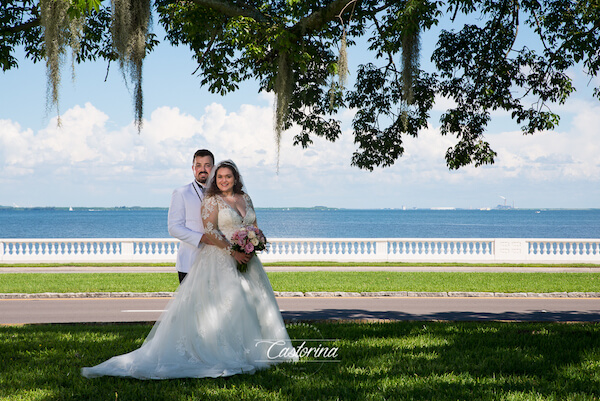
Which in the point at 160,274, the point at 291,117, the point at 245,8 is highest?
the point at 245,8

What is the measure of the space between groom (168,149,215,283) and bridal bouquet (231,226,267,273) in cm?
36

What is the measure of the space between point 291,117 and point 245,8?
2.50 m

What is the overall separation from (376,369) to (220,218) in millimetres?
2127

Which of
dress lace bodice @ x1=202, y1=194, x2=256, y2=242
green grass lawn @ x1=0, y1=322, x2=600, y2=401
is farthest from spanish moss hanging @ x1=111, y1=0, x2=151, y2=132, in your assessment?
green grass lawn @ x1=0, y1=322, x2=600, y2=401

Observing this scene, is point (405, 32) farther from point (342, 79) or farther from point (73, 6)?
point (73, 6)

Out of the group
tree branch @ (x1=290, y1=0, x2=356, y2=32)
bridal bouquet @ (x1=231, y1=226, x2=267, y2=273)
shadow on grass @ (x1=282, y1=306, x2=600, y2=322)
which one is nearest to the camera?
bridal bouquet @ (x1=231, y1=226, x2=267, y2=273)

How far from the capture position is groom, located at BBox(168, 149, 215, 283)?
217 inches

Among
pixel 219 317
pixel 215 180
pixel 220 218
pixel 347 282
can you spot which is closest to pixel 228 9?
pixel 215 180

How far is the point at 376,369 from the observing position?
5184 millimetres

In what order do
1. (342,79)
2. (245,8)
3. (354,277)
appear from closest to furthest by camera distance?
(342,79) < (245,8) < (354,277)

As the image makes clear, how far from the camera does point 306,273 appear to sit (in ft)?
54.1

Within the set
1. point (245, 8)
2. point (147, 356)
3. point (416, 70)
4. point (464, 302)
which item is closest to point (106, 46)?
point (245, 8)

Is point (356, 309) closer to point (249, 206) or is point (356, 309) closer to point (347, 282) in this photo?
point (347, 282)

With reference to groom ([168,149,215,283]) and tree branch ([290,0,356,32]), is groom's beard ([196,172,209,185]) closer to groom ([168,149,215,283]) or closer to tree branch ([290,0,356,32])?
groom ([168,149,215,283])
